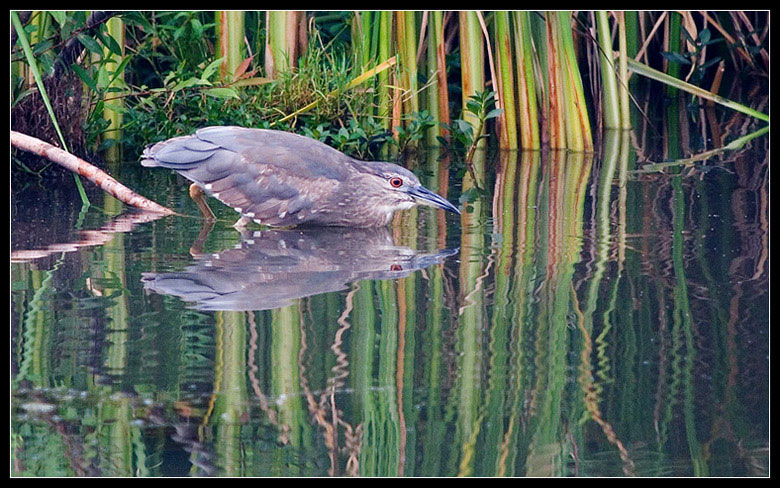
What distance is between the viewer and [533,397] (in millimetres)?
3191

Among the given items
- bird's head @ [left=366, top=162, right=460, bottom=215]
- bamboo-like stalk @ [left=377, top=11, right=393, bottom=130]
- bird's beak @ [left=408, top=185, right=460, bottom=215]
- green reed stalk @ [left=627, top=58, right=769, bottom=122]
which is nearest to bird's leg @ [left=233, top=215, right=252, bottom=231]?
bird's head @ [left=366, top=162, right=460, bottom=215]

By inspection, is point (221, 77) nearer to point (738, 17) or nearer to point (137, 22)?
point (137, 22)

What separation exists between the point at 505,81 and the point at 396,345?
4.08m

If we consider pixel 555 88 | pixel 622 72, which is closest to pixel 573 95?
pixel 555 88

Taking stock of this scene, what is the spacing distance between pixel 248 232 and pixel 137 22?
1.77 m

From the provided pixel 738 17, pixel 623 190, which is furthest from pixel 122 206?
pixel 738 17

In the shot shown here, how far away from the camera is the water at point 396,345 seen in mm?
2920

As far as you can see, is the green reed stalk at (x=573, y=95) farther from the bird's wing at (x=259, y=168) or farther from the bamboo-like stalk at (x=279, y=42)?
the bird's wing at (x=259, y=168)

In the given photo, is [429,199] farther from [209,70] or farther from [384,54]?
[384,54]

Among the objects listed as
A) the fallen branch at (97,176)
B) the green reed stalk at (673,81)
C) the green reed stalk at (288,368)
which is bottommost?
the green reed stalk at (288,368)

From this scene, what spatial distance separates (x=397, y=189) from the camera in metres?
5.59

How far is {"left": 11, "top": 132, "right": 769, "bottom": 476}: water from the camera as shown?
2.92 meters

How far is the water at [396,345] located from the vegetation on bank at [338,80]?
1160 millimetres

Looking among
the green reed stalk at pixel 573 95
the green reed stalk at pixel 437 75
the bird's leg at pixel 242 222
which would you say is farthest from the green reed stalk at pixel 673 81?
the bird's leg at pixel 242 222
